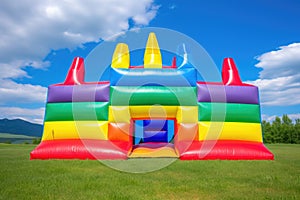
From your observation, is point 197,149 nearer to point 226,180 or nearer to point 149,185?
point 226,180

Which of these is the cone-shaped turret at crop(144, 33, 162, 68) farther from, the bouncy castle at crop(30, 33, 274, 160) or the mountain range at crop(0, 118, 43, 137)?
the mountain range at crop(0, 118, 43, 137)

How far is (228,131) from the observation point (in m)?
6.11

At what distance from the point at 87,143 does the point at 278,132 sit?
2511 centimetres

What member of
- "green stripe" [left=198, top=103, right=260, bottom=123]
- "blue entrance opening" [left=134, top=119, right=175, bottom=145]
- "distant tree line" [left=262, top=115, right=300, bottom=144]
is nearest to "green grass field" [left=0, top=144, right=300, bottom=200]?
"green stripe" [left=198, top=103, right=260, bottom=123]

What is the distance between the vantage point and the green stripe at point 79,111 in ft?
20.2

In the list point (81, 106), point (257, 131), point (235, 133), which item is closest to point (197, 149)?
point (235, 133)

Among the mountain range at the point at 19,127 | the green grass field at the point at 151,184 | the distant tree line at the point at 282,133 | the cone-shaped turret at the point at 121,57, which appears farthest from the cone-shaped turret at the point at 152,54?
the mountain range at the point at 19,127

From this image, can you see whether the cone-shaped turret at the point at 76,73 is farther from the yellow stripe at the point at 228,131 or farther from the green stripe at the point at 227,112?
the yellow stripe at the point at 228,131

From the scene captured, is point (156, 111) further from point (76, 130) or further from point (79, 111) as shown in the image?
point (76, 130)

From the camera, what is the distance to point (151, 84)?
623 cm

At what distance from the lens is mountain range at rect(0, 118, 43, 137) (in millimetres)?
82500

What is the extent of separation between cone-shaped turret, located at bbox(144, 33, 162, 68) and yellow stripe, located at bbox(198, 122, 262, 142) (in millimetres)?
1926

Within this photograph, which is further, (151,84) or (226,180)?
(151,84)

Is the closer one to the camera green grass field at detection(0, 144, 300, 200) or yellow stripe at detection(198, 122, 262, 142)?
green grass field at detection(0, 144, 300, 200)
